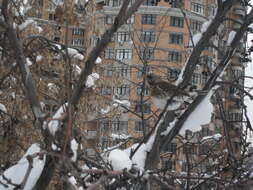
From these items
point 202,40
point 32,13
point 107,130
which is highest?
point 32,13

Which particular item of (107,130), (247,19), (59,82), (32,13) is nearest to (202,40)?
(247,19)

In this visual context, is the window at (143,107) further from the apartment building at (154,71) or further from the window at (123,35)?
the window at (123,35)

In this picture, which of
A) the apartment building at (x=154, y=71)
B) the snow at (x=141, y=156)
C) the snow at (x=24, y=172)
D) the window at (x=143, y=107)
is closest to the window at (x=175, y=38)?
the apartment building at (x=154, y=71)

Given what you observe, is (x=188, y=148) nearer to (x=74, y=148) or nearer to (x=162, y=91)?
(x=162, y=91)

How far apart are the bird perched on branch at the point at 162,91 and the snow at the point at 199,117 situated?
0.22 ft

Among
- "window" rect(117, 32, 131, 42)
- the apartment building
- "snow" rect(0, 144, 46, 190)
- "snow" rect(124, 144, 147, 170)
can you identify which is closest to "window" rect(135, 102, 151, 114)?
the apartment building

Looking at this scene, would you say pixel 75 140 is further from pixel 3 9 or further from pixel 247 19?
pixel 247 19

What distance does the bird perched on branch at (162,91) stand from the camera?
1.21m

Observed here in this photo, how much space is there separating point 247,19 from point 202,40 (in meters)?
0.18

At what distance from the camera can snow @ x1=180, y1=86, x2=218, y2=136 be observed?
124cm

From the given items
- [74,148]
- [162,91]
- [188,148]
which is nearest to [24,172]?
[74,148]

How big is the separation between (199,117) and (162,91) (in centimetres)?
15

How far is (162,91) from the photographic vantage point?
1.22 m

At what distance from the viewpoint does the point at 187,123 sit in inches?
50.1
